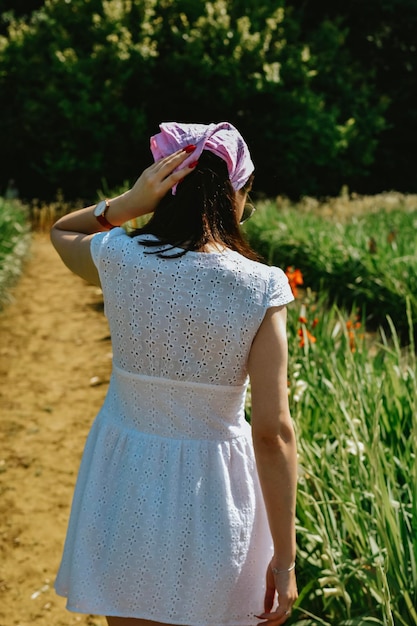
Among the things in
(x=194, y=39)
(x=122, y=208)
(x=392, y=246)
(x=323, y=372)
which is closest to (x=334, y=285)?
(x=392, y=246)

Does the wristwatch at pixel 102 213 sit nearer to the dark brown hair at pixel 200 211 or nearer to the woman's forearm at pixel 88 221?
the woman's forearm at pixel 88 221

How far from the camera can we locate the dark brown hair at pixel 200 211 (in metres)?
1.52

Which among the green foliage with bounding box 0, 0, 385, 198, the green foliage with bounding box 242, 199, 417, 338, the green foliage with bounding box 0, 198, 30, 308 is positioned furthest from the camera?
the green foliage with bounding box 0, 0, 385, 198

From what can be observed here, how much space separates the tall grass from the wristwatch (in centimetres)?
84

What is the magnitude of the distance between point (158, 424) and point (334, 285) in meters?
5.96

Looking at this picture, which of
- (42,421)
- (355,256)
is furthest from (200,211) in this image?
(355,256)

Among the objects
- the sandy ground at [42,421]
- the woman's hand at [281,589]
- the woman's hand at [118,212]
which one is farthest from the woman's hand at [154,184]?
the sandy ground at [42,421]

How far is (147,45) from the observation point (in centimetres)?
1373

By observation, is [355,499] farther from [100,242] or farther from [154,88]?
[154,88]

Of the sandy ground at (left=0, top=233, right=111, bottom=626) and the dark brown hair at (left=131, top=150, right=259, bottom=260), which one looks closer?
the dark brown hair at (left=131, top=150, right=259, bottom=260)

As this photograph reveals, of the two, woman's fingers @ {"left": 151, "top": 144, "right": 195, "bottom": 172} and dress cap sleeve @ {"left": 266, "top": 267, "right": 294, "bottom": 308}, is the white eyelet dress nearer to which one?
dress cap sleeve @ {"left": 266, "top": 267, "right": 294, "bottom": 308}

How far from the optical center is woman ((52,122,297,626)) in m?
1.50

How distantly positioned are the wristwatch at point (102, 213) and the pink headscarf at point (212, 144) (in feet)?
0.63

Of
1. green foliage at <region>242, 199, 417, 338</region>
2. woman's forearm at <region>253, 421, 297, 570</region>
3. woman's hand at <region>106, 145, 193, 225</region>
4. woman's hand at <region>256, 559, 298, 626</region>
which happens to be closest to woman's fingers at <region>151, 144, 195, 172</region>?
woman's hand at <region>106, 145, 193, 225</region>
